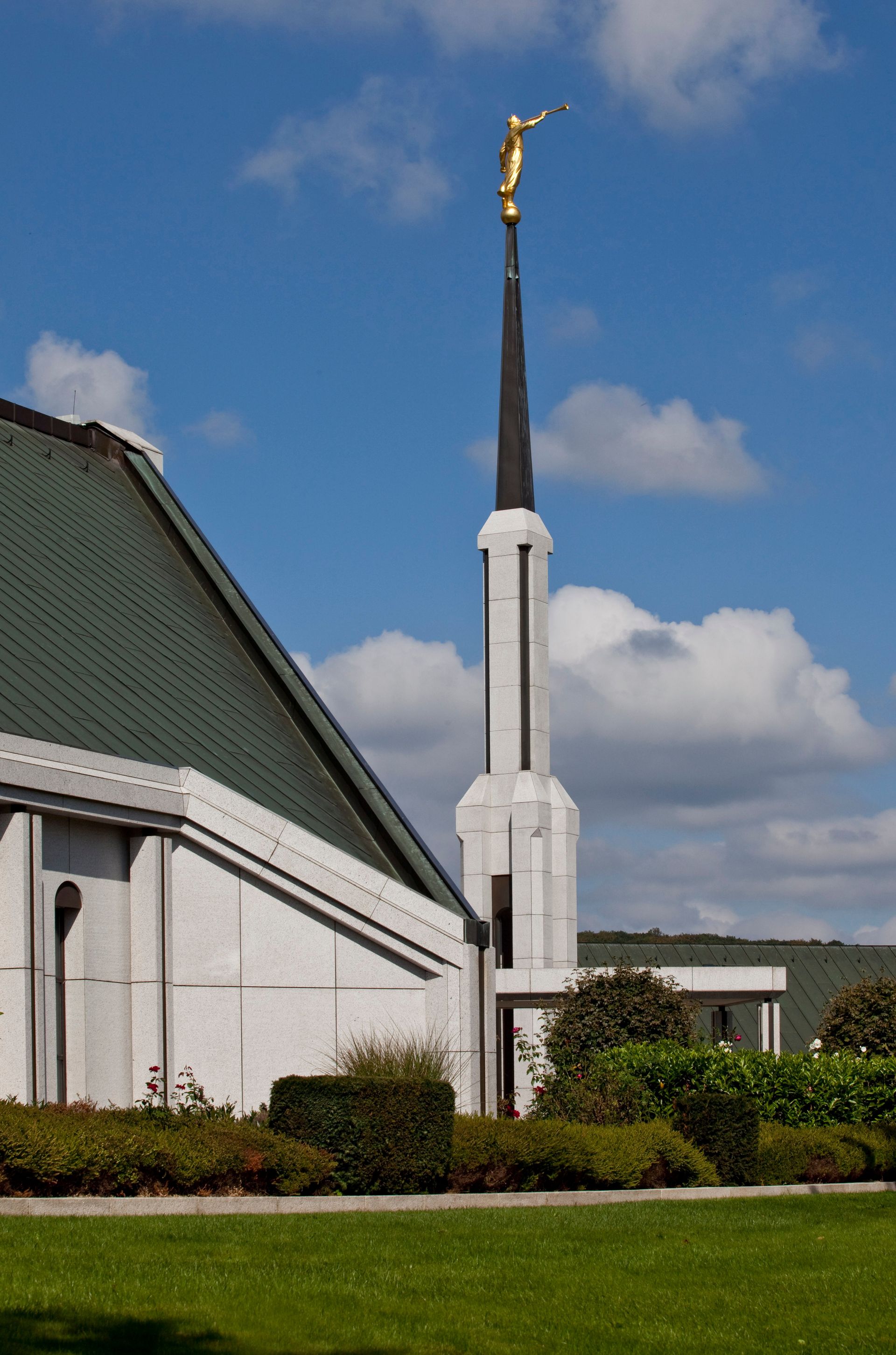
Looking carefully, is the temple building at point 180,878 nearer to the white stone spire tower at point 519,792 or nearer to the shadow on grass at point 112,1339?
the shadow on grass at point 112,1339

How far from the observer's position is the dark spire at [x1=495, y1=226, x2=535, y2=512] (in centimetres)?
3866

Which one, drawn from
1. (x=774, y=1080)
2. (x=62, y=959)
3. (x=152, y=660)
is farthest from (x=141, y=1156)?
(x=152, y=660)

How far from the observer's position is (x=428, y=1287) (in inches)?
383

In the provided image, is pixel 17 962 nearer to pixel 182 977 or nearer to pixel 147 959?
pixel 147 959

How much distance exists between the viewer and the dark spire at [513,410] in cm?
3866

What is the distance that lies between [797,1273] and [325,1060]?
31.2 ft

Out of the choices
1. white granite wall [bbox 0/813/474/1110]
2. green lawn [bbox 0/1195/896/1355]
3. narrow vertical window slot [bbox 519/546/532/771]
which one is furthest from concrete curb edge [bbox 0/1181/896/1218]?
narrow vertical window slot [bbox 519/546/532/771]

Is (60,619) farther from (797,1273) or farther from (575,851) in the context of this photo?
(575,851)

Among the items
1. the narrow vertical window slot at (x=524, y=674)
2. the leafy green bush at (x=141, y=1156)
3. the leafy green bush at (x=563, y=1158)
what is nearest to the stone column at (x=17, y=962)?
the leafy green bush at (x=141, y=1156)

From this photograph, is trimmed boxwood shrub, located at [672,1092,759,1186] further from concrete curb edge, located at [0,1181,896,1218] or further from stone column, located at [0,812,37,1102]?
stone column, located at [0,812,37,1102]

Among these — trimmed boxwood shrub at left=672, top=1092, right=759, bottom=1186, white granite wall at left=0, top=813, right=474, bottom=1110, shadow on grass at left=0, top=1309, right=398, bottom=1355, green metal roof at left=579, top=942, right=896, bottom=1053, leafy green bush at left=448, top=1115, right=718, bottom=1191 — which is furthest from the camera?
green metal roof at left=579, top=942, right=896, bottom=1053

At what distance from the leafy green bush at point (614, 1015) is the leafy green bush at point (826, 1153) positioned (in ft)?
14.4

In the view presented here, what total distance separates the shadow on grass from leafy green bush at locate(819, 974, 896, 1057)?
24025 mm

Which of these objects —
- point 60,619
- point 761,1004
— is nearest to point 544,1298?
point 60,619
